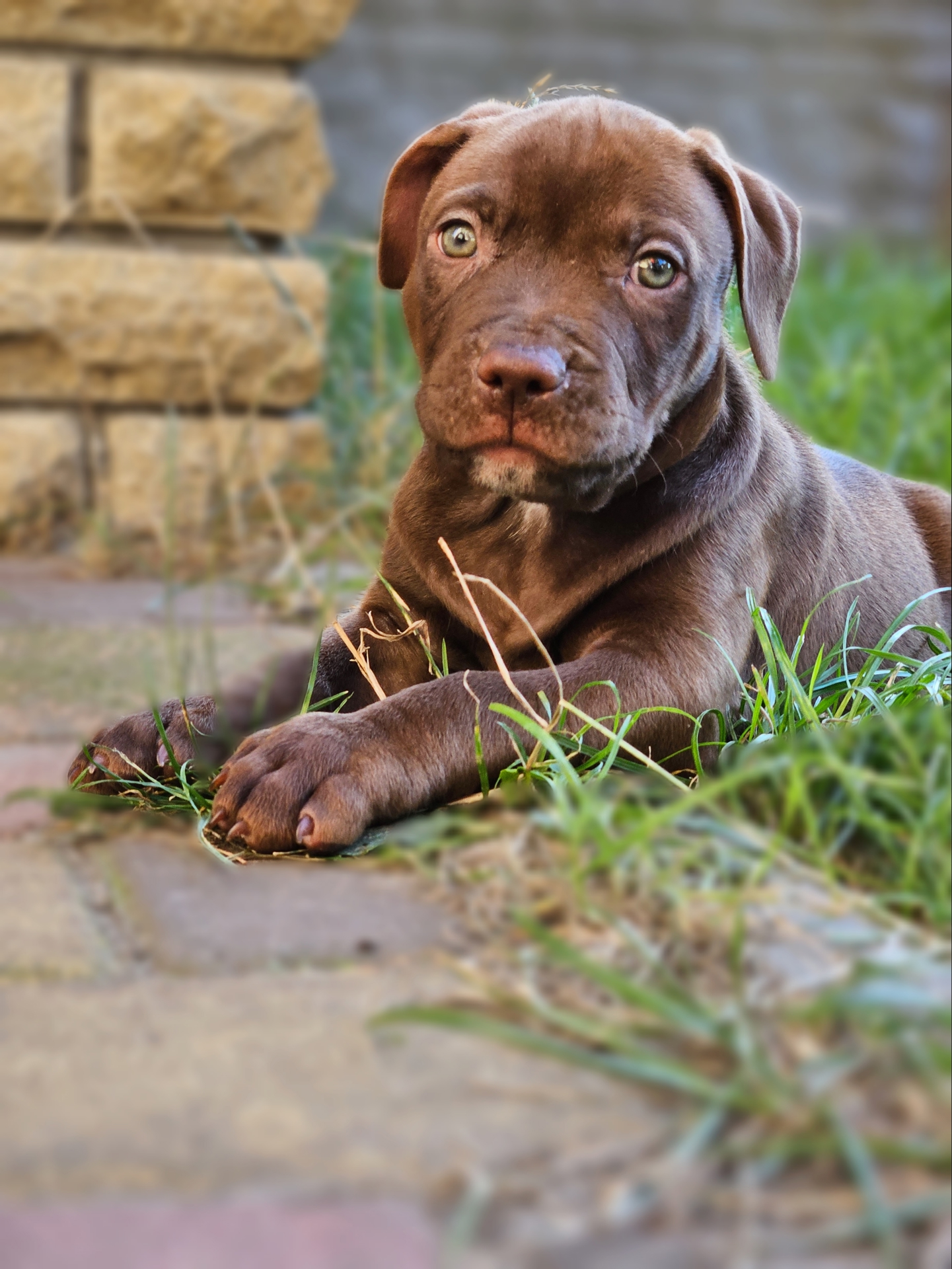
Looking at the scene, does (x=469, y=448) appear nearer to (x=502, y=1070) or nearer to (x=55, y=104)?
(x=502, y=1070)

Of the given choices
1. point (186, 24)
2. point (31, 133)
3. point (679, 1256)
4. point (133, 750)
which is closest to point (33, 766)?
point (133, 750)

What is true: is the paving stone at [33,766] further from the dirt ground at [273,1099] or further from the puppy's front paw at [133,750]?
the dirt ground at [273,1099]

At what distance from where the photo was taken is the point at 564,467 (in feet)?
7.98

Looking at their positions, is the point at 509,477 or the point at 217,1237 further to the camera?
the point at 509,477

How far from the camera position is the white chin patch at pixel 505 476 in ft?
8.05

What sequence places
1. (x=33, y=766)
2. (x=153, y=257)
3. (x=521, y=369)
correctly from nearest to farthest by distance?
(x=521, y=369), (x=33, y=766), (x=153, y=257)

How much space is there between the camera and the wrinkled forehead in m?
2.54

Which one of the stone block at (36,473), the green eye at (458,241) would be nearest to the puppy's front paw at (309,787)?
the green eye at (458,241)

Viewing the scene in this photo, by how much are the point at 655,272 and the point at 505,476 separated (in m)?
0.45

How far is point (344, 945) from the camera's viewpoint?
158 centimetres

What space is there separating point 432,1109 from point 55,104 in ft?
12.7

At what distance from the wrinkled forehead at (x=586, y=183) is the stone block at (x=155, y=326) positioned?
6.39ft

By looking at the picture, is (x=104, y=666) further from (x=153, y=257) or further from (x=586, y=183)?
(x=586, y=183)

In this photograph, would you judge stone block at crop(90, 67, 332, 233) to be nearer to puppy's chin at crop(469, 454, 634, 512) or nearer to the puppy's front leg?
puppy's chin at crop(469, 454, 634, 512)
